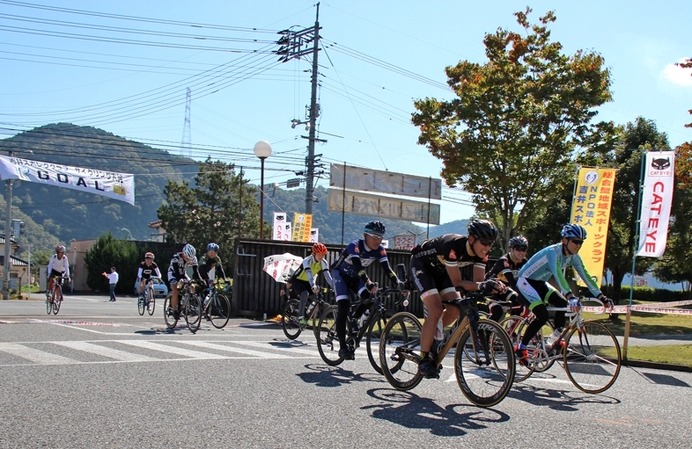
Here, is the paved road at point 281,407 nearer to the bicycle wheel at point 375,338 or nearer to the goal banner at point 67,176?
the bicycle wheel at point 375,338

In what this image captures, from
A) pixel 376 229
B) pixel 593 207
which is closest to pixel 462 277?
pixel 376 229

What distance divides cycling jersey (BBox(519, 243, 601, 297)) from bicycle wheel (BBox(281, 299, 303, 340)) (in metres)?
6.09

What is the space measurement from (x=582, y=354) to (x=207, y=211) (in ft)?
212

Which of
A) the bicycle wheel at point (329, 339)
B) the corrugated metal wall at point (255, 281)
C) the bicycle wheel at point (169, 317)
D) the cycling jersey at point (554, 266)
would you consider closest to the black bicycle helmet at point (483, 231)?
the cycling jersey at point (554, 266)

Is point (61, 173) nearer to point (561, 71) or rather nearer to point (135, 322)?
point (135, 322)

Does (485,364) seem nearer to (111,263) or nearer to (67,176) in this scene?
(67,176)

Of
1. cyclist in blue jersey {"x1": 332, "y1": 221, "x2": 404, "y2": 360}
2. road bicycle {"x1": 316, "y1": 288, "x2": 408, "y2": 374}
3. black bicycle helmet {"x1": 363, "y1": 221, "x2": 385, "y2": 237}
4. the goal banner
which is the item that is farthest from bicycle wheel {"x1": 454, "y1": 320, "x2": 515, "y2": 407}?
the goal banner

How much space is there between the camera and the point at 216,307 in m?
15.8

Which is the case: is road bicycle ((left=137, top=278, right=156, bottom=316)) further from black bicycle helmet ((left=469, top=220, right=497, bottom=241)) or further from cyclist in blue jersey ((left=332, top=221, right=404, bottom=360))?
black bicycle helmet ((left=469, top=220, right=497, bottom=241))

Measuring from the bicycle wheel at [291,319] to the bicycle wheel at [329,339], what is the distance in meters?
3.93

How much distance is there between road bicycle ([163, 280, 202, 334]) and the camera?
49.4 ft

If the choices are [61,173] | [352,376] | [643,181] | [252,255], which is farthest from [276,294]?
[61,173]

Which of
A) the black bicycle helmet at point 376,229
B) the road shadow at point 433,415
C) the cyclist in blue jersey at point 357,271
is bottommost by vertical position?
the road shadow at point 433,415

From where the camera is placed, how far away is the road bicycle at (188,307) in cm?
1507
